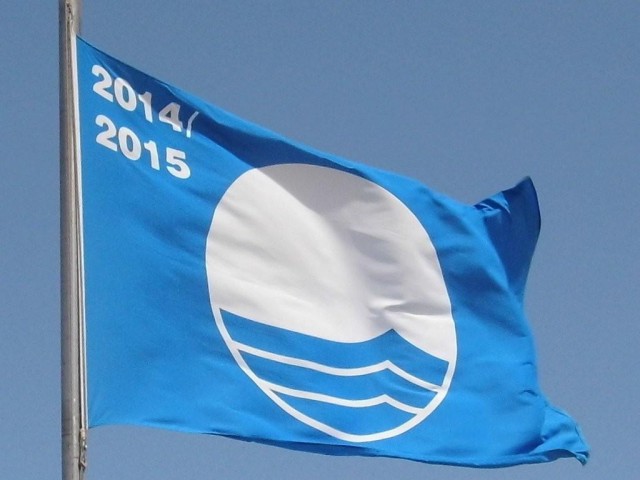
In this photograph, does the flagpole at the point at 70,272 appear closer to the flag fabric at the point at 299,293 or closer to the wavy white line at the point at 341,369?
the flag fabric at the point at 299,293

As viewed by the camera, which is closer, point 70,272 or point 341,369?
point 70,272

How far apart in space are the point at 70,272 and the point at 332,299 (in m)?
3.73

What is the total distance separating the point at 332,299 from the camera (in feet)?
47.8

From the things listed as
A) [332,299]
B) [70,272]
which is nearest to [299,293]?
[332,299]

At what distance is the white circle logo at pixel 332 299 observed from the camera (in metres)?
13.5

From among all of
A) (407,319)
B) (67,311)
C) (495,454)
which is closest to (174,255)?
(67,311)

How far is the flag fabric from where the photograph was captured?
12438 mm

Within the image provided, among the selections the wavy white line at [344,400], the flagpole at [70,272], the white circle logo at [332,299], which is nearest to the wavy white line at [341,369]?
the white circle logo at [332,299]

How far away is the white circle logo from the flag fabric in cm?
2

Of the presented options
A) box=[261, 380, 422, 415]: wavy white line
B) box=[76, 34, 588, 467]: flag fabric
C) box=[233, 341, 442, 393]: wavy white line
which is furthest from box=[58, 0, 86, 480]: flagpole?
box=[261, 380, 422, 415]: wavy white line

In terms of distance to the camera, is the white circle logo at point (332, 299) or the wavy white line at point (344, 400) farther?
the white circle logo at point (332, 299)

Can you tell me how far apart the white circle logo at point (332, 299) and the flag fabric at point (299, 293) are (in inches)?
0.7

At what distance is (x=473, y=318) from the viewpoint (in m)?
16.3

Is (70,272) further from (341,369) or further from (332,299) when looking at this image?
(332,299)
